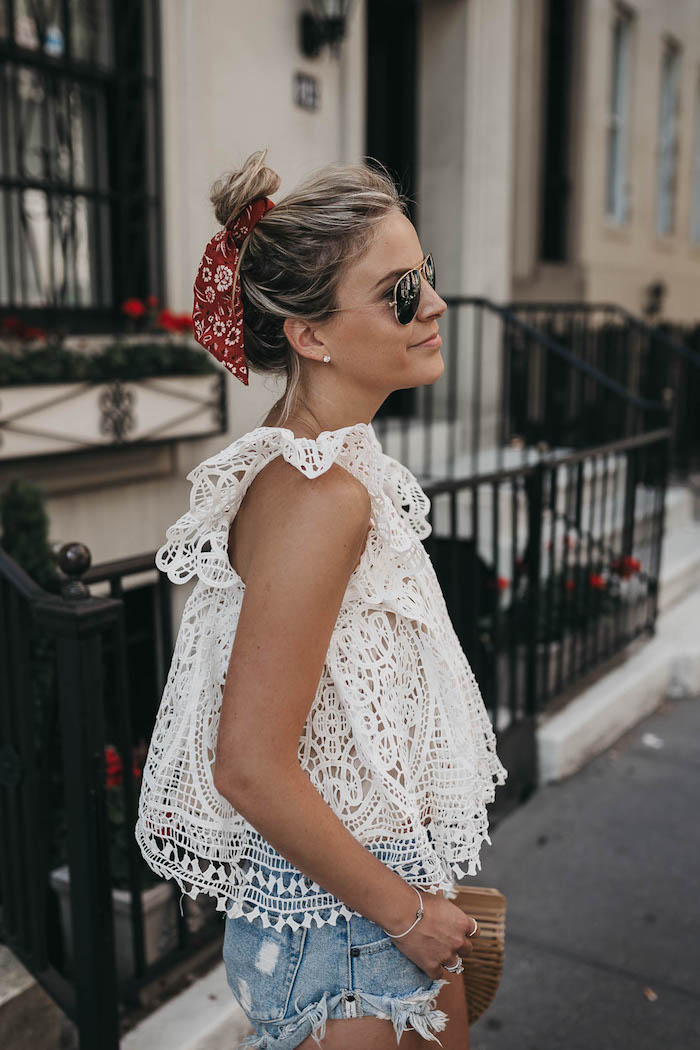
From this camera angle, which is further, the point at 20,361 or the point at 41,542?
the point at 20,361

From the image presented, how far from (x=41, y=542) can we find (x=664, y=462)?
368 cm

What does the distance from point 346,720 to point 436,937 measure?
1.08 feet

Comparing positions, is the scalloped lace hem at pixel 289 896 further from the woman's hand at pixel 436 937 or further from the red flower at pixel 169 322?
the red flower at pixel 169 322

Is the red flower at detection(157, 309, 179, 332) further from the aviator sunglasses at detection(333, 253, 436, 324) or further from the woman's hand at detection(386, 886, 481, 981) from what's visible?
the woman's hand at detection(386, 886, 481, 981)

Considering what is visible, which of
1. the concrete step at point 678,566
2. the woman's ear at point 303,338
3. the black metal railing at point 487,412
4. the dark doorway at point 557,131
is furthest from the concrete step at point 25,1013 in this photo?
the dark doorway at point 557,131

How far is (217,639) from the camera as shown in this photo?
4.90 ft

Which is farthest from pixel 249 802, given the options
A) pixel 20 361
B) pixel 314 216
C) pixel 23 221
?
pixel 23 221

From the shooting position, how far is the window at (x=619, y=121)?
10.8 metres

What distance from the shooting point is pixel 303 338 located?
141 cm

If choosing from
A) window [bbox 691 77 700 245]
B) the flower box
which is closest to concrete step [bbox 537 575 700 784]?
the flower box

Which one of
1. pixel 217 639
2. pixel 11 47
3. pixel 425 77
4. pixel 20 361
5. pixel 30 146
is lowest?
pixel 217 639

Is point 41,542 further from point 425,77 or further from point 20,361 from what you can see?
point 425,77

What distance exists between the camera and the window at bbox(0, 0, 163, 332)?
4438 mm

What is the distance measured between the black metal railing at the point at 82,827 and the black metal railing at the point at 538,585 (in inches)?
50.0
